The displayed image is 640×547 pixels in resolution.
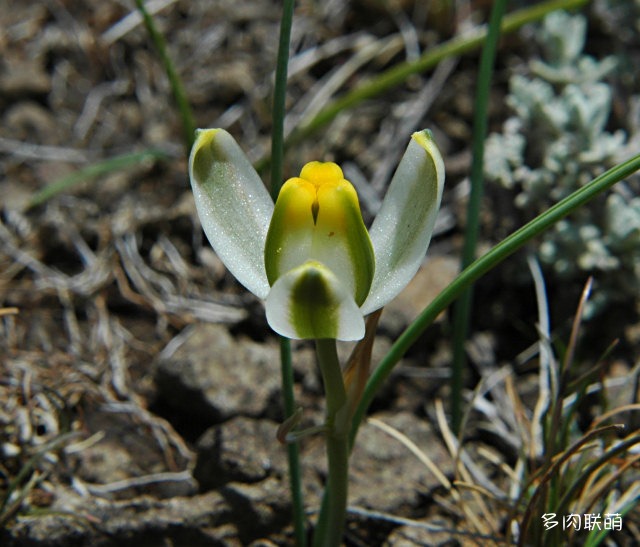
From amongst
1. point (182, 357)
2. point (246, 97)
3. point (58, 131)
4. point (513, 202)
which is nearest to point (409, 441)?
point (182, 357)

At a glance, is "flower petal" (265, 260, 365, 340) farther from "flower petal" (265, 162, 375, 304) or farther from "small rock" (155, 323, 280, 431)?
"small rock" (155, 323, 280, 431)

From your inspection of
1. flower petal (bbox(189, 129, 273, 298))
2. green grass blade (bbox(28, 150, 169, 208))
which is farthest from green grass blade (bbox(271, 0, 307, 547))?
green grass blade (bbox(28, 150, 169, 208))

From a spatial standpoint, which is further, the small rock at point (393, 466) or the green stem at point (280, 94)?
the small rock at point (393, 466)

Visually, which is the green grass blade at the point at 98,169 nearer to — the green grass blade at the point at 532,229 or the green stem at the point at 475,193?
the green stem at the point at 475,193

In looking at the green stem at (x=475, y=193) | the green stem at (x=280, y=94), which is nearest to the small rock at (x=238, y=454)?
the green stem at (x=475, y=193)

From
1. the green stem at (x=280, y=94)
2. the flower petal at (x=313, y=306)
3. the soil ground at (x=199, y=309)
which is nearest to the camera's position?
the flower petal at (x=313, y=306)

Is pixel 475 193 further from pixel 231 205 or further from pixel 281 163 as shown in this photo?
pixel 231 205

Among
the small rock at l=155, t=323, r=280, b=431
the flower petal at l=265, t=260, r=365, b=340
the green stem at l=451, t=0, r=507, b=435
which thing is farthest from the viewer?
the small rock at l=155, t=323, r=280, b=431
